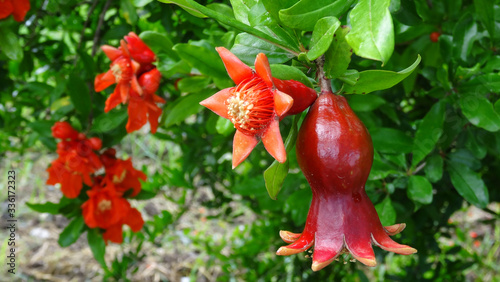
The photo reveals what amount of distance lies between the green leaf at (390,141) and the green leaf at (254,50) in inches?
15.4

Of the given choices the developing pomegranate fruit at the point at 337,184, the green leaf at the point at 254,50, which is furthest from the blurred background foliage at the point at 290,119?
the developing pomegranate fruit at the point at 337,184

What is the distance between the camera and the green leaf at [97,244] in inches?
50.3

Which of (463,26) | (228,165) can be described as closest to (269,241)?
(228,165)

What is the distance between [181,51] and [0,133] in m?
1.25

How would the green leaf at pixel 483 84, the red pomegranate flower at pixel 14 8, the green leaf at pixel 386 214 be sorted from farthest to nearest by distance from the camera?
the red pomegranate flower at pixel 14 8
the green leaf at pixel 386 214
the green leaf at pixel 483 84

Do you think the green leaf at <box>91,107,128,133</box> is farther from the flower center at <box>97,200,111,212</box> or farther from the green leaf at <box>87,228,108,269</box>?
the green leaf at <box>87,228,108,269</box>

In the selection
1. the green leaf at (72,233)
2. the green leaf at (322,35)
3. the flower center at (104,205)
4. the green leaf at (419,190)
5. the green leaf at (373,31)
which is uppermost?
the green leaf at (373,31)

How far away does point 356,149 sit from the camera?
1.72 ft

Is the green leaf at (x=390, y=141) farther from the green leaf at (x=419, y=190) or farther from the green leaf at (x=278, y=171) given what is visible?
the green leaf at (x=278, y=171)

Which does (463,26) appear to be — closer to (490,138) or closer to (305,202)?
(490,138)

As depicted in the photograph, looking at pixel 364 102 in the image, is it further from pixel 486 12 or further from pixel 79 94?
pixel 79 94

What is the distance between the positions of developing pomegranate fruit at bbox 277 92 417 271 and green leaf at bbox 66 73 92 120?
0.74 m

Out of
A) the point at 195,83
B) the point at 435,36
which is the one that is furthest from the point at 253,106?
the point at 435,36

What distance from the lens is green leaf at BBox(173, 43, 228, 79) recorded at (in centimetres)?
78
